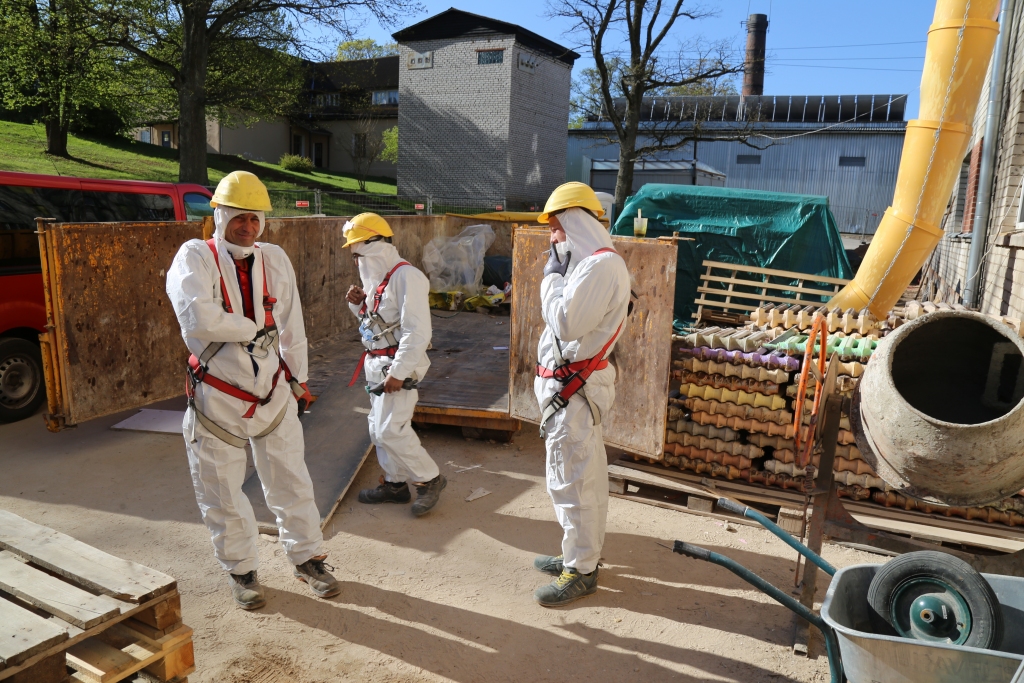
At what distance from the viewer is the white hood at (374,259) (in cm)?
509

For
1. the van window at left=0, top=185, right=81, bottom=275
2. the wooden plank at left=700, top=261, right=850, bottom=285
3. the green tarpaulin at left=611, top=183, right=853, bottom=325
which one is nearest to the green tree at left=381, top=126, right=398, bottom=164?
the green tarpaulin at left=611, top=183, right=853, bottom=325

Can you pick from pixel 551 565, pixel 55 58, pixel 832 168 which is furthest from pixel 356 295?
pixel 832 168

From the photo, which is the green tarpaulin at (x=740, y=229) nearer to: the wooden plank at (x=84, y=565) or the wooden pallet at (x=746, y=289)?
the wooden pallet at (x=746, y=289)

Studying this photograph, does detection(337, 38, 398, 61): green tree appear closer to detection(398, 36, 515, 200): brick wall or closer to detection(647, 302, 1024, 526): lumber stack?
detection(398, 36, 515, 200): brick wall

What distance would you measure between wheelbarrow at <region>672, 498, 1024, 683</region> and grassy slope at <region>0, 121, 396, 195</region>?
18.3 metres

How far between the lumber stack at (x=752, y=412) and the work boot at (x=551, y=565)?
1.59 metres

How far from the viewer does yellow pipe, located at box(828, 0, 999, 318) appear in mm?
6672

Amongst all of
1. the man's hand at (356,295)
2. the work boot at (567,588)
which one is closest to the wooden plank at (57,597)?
the work boot at (567,588)

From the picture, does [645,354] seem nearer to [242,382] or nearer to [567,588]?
[567,588]

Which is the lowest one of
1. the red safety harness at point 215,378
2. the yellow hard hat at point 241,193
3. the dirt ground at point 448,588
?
the dirt ground at point 448,588

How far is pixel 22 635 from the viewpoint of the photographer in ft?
7.77

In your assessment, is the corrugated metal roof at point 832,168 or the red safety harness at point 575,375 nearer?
the red safety harness at point 575,375

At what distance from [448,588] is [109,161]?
80.7ft

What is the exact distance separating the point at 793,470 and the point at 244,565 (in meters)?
3.79
